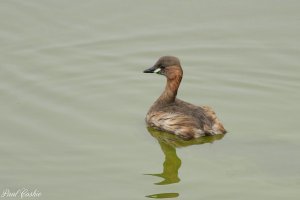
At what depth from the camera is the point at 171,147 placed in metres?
10.2

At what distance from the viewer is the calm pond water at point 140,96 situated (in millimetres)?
9148

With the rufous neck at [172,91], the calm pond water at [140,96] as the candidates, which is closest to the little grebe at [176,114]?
the rufous neck at [172,91]

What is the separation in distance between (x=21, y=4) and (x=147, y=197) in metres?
6.43

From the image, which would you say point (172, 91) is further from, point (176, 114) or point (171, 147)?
point (171, 147)

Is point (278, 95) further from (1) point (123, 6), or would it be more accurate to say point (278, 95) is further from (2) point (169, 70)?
(1) point (123, 6)

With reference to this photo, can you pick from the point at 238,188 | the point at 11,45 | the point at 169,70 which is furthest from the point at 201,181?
the point at 11,45

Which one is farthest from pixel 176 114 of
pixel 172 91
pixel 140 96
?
pixel 140 96

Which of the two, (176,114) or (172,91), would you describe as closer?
(176,114)

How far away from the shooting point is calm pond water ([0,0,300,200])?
9.15m

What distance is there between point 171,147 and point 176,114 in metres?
0.50

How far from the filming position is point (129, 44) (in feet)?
42.3

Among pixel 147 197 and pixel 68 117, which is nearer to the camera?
pixel 147 197

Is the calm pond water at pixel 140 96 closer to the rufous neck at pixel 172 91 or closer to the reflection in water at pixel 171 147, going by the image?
the reflection in water at pixel 171 147

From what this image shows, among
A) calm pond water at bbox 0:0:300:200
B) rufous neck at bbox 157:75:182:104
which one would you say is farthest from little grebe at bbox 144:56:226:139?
calm pond water at bbox 0:0:300:200
